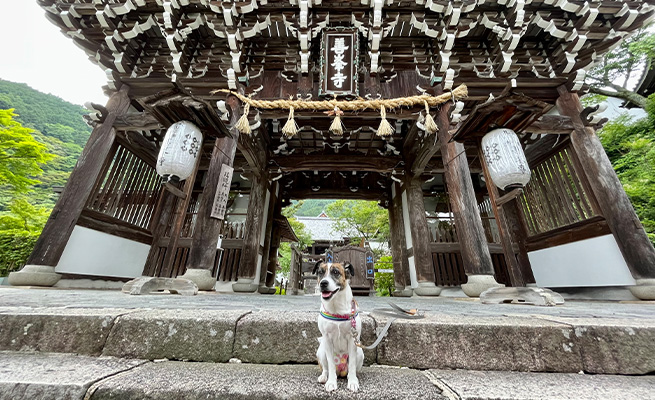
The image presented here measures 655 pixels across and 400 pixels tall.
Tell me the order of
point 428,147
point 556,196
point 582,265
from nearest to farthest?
point 582,265, point 556,196, point 428,147

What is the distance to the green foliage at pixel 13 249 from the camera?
319 inches

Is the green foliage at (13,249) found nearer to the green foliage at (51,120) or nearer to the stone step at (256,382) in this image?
the stone step at (256,382)

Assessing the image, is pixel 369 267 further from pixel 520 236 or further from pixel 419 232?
pixel 520 236

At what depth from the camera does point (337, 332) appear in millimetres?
1412

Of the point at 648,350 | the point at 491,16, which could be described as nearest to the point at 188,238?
the point at 648,350

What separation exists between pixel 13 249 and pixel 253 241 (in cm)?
841

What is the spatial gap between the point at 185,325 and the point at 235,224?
7.06 meters

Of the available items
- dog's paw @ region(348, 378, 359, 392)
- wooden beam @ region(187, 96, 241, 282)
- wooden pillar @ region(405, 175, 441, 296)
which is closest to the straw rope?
wooden beam @ region(187, 96, 241, 282)

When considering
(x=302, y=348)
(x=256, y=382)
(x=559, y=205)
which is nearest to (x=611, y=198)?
(x=559, y=205)

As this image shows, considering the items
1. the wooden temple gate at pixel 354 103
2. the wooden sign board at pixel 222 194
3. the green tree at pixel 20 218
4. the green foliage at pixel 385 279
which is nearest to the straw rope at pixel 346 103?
the wooden temple gate at pixel 354 103

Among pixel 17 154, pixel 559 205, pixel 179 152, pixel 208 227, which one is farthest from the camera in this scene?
pixel 17 154

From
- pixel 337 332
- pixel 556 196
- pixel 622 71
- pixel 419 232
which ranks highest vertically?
pixel 622 71

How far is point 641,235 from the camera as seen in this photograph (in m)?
4.64

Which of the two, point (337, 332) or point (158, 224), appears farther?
point (158, 224)
